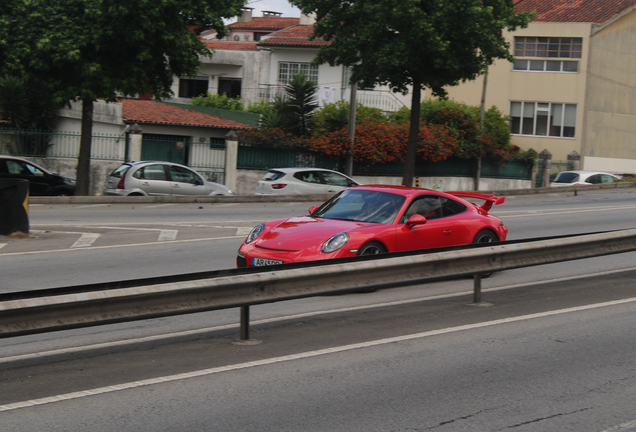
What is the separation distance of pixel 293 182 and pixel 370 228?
1446cm

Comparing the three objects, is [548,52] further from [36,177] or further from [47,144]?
A: [36,177]

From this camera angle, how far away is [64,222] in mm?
16422

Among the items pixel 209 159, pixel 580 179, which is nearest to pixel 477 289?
pixel 209 159

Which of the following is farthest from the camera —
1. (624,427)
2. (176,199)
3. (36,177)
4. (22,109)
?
(22,109)

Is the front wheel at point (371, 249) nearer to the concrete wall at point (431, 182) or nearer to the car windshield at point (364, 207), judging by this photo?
the car windshield at point (364, 207)

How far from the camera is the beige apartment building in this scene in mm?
44594

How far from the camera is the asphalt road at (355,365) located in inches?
188

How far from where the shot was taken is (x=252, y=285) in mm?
6293

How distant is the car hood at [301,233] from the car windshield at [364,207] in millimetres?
290

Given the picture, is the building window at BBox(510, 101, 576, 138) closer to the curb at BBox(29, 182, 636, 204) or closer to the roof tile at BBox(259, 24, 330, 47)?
the roof tile at BBox(259, 24, 330, 47)

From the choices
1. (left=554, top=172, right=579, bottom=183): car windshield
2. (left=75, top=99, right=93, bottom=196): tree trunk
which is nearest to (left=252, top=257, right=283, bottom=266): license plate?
(left=75, top=99, right=93, bottom=196): tree trunk

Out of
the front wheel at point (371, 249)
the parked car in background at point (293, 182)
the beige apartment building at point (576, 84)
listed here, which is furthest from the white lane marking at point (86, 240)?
the beige apartment building at point (576, 84)

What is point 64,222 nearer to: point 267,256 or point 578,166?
point 267,256

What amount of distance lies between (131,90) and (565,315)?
16.8 metres
